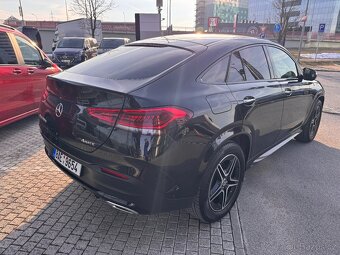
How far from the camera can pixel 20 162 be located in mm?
4078

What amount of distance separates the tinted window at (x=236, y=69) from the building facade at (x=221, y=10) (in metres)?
113

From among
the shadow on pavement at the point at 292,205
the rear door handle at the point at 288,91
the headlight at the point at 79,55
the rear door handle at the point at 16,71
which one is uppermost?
the rear door handle at the point at 16,71

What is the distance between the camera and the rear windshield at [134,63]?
8.32 ft

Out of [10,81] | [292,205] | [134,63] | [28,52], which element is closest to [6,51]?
[10,81]

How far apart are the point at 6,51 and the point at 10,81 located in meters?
0.51

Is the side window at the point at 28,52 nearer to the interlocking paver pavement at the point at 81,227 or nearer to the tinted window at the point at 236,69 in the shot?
the interlocking paver pavement at the point at 81,227

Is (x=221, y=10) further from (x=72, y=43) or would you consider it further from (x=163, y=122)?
(x=163, y=122)

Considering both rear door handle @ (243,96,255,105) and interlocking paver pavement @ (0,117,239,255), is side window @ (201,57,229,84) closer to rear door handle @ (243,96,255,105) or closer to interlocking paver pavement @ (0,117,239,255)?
rear door handle @ (243,96,255,105)

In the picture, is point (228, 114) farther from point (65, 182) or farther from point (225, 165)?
point (65, 182)

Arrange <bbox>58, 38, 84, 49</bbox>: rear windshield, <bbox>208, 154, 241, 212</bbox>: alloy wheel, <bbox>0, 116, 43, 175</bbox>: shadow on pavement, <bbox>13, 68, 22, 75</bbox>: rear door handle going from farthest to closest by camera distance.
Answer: <bbox>58, 38, 84, 49</bbox>: rear windshield < <bbox>13, 68, 22, 75</bbox>: rear door handle < <bbox>0, 116, 43, 175</bbox>: shadow on pavement < <bbox>208, 154, 241, 212</bbox>: alloy wheel

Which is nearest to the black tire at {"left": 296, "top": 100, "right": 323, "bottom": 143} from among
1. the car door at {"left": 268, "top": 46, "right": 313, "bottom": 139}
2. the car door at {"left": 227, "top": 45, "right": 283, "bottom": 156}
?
the car door at {"left": 268, "top": 46, "right": 313, "bottom": 139}

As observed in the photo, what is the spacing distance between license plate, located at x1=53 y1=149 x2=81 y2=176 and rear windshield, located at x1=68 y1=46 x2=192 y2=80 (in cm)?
80

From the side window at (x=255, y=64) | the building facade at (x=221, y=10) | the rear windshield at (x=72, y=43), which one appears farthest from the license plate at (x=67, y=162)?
the building facade at (x=221, y=10)

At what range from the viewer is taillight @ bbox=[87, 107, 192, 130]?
83.4 inches
